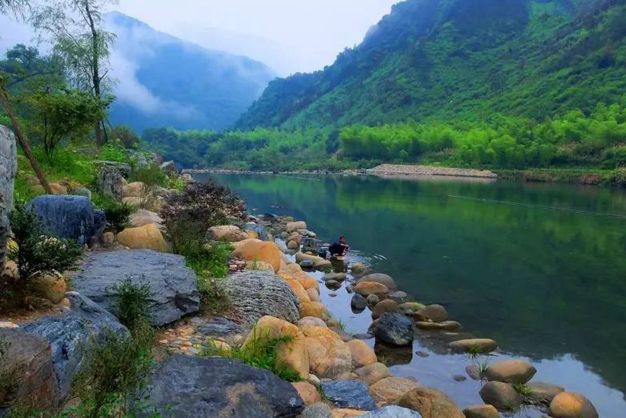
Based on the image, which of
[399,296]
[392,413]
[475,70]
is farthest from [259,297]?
[475,70]

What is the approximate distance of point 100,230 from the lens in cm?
1026

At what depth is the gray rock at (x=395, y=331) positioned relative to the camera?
12023 millimetres

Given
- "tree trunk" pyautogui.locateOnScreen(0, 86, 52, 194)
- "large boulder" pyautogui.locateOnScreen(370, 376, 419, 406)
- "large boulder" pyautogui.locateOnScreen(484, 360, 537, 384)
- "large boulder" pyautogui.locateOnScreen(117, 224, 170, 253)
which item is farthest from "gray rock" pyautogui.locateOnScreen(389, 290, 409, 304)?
"tree trunk" pyautogui.locateOnScreen(0, 86, 52, 194)

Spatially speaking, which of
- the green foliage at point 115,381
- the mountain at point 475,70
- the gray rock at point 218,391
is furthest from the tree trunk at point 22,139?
the mountain at point 475,70

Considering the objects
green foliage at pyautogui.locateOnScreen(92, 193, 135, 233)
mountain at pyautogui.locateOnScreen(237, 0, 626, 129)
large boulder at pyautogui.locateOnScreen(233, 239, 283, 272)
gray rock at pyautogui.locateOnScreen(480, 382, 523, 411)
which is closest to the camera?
gray rock at pyautogui.locateOnScreen(480, 382, 523, 411)

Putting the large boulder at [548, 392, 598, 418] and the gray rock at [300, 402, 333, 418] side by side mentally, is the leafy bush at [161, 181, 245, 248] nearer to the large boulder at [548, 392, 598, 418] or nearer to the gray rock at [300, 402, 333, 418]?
the gray rock at [300, 402, 333, 418]

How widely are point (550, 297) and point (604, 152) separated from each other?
192ft

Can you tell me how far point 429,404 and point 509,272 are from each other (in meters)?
14.0

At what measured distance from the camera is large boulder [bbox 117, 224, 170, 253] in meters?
10.8

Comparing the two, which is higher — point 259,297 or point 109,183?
point 109,183

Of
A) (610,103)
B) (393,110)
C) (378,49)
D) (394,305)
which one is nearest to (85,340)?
(394,305)

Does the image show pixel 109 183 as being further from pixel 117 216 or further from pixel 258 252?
pixel 258 252

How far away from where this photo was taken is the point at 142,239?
36.1ft

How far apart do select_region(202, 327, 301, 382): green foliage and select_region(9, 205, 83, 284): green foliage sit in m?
2.09
